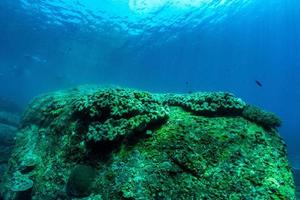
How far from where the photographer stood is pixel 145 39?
122 feet

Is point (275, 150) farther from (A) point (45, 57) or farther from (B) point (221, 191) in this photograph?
(A) point (45, 57)

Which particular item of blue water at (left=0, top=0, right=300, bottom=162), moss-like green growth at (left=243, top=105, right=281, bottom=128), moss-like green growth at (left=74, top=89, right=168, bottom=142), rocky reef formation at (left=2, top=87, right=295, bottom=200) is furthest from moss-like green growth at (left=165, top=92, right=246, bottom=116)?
blue water at (left=0, top=0, right=300, bottom=162)

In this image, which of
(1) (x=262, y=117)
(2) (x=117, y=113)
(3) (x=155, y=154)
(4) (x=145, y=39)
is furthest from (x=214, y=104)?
(4) (x=145, y=39)

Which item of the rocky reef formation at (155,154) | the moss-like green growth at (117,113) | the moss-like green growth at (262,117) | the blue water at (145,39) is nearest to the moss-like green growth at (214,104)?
the rocky reef formation at (155,154)

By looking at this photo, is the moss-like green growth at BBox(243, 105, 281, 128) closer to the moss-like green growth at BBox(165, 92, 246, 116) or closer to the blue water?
the moss-like green growth at BBox(165, 92, 246, 116)

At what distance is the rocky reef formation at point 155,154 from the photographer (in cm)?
461

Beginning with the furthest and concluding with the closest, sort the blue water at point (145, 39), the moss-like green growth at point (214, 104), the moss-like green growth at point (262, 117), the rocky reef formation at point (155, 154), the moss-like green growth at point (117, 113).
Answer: the blue water at point (145, 39) < the moss-like green growth at point (214, 104) < the moss-like green growth at point (262, 117) < the moss-like green growth at point (117, 113) < the rocky reef formation at point (155, 154)

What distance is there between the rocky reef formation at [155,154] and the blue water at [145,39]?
21407mm

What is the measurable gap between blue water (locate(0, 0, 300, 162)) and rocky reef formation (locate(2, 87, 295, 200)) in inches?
843

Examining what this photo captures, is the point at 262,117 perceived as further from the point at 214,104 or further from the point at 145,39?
the point at 145,39

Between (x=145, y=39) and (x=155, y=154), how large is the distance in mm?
33619

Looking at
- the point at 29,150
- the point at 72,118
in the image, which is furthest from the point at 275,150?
the point at 29,150

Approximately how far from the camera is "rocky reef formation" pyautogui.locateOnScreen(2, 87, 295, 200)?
461 centimetres

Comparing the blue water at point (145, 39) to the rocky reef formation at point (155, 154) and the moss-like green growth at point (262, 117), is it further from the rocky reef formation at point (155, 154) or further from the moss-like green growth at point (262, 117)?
the moss-like green growth at point (262, 117)
